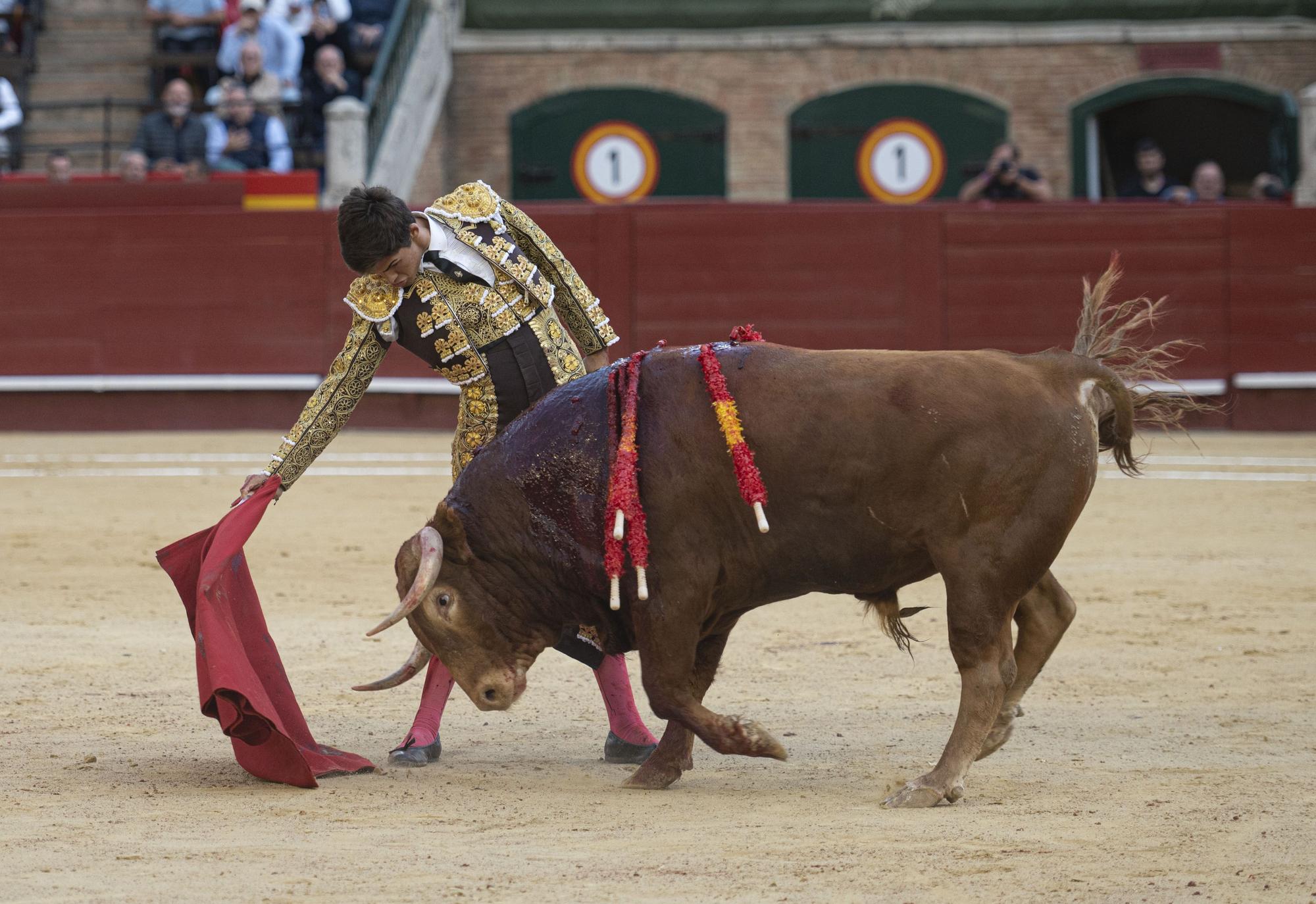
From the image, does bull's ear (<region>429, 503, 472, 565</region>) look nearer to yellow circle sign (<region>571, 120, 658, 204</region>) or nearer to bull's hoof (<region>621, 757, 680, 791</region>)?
bull's hoof (<region>621, 757, 680, 791</region>)

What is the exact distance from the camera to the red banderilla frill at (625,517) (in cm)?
330

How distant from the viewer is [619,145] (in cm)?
1330

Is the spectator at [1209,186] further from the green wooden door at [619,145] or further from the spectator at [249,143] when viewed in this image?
the spectator at [249,143]

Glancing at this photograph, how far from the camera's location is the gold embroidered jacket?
3566 millimetres

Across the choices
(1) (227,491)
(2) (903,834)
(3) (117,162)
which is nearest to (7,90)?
(3) (117,162)

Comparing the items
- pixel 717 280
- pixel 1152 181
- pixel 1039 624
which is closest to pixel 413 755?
pixel 1039 624

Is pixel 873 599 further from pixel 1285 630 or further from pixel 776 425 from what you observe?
pixel 1285 630

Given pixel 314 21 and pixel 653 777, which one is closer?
pixel 653 777

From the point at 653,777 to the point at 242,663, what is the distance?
32.7 inches

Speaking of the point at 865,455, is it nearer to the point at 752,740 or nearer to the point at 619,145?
the point at 752,740

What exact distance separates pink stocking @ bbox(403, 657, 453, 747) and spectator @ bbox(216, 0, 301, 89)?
28.6 ft

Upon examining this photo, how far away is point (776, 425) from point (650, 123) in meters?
10.2

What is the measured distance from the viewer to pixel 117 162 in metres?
12.2

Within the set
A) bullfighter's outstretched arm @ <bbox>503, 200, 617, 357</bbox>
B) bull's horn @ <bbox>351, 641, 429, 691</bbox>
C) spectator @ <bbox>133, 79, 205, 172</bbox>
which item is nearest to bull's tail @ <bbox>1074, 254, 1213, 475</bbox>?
bullfighter's outstretched arm @ <bbox>503, 200, 617, 357</bbox>
